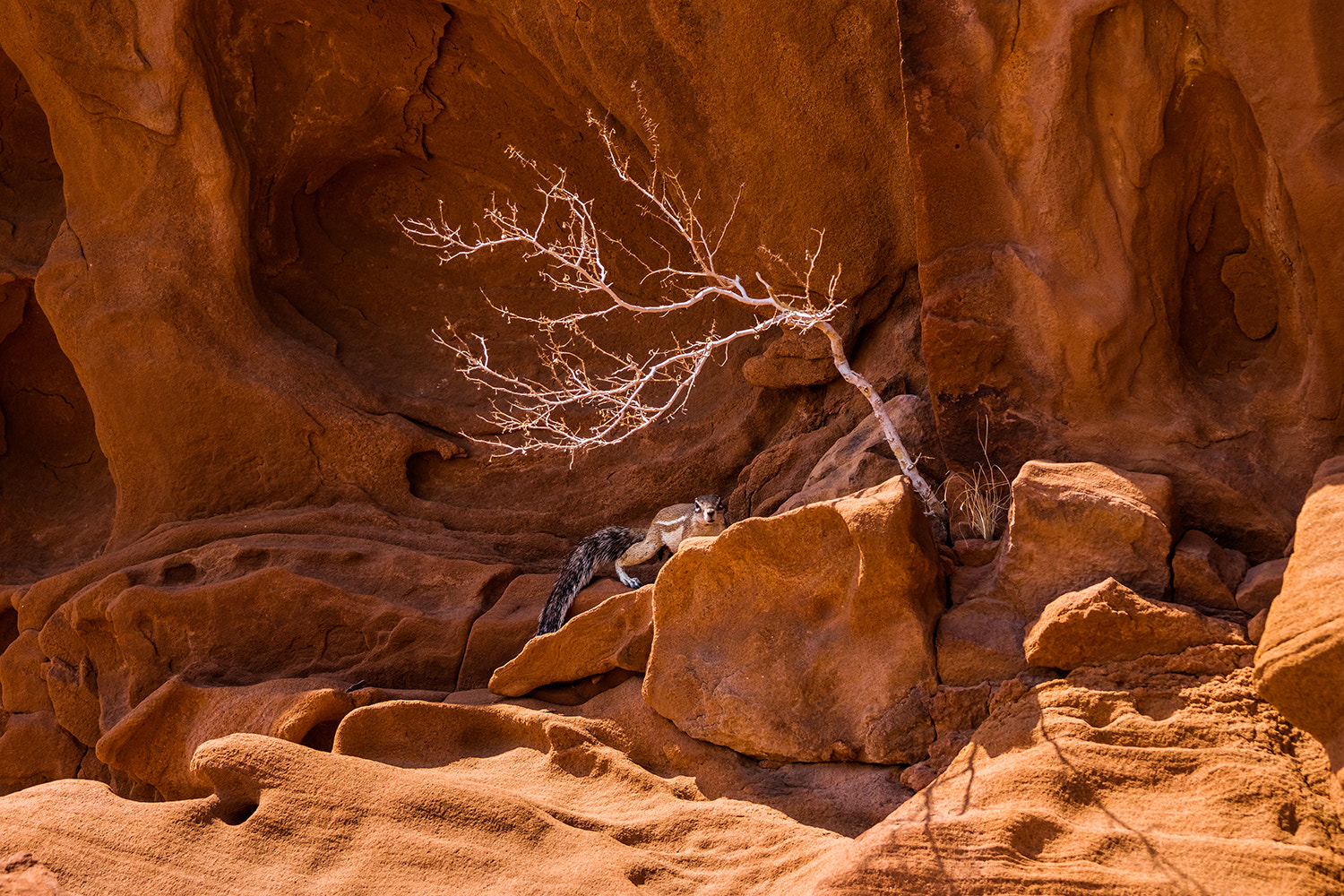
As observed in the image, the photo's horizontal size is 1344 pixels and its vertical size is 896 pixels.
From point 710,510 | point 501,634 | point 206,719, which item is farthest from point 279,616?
point 710,510

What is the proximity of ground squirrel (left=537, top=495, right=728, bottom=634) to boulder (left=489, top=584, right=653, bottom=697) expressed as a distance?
1.75ft

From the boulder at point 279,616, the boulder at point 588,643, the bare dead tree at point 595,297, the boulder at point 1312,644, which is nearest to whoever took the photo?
the boulder at point 1312,644

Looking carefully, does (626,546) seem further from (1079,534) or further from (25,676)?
(25,676)

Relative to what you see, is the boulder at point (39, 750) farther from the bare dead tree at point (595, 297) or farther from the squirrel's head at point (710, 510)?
the squirrel's head at point (710, 510)

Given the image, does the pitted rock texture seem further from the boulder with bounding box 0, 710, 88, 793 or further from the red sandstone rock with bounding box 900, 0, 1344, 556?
the boulder with bounding box 0, 710, 88, 793

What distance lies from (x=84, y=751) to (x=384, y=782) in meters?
4.78

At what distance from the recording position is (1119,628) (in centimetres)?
414

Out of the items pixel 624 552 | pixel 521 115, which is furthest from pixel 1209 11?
pixel 521 115

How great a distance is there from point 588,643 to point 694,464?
7.46 ft

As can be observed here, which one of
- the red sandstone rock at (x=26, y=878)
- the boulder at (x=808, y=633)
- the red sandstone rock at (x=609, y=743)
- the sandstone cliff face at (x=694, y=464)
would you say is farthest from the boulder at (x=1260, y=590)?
the red sandstone rock at (x=26, y=878)

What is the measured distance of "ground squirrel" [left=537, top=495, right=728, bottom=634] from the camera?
648 cm

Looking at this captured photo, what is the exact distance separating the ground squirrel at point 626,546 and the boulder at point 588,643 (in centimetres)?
53

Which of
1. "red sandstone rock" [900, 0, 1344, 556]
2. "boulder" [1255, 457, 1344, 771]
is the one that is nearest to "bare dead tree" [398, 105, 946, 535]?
"red sandstone rock" [900, 0, 1344, 556]

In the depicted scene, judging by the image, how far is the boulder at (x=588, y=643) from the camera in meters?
5.67
